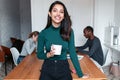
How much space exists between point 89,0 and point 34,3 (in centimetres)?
124

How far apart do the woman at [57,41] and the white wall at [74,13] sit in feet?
10.1

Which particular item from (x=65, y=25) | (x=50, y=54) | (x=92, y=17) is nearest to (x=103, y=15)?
(x=92, y=17)

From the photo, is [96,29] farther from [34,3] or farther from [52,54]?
[52,54]

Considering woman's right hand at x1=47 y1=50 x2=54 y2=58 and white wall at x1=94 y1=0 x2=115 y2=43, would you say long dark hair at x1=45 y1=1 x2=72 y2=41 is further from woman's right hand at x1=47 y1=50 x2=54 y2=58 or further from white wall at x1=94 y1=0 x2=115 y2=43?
white wall at x1=94 y1=0 x2=115 y2=43

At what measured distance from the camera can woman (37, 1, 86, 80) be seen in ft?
5.28

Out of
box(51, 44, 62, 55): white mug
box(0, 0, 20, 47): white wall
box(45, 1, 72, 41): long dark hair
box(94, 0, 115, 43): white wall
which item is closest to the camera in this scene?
box(51, 44, 62, 55): white mug

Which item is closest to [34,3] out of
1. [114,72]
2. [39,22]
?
[39,22]

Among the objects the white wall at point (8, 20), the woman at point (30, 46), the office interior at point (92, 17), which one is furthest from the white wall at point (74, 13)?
the white wall at point (8, 20)

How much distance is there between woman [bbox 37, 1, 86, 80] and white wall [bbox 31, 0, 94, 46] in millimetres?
3085

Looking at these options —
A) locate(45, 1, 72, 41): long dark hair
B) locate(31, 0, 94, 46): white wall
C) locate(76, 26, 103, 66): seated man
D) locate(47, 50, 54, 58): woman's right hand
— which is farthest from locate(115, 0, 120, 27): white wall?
locate(47, 50, 54, 58): woman's right hand

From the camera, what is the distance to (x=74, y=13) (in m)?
4.83

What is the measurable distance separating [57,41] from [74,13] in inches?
130

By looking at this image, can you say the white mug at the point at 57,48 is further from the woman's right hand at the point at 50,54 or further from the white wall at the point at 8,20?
the white wall at the point at 8,20

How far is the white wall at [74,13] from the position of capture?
15.4ft
